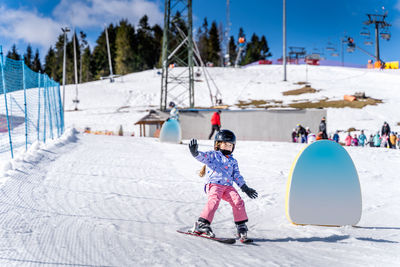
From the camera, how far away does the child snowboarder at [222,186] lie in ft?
13.1

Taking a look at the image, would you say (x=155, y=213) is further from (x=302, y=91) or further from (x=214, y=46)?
(x=214, y=46)

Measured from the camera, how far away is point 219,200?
13.4ft

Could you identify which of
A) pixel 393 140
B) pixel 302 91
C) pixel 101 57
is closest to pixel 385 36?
pixel 302 91

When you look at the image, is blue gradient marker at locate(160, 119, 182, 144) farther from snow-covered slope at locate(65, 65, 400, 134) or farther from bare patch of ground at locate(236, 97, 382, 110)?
bare patch of ground at locate(236, 97, 382, 110)

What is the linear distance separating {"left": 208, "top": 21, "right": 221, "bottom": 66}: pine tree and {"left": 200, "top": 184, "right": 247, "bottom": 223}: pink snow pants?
9028 cm

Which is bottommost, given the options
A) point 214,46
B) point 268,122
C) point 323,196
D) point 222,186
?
point 323,196

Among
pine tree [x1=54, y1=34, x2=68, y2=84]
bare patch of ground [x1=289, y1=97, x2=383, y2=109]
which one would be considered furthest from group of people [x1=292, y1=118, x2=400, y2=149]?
pine tree [x1=54, y1=34, x2=68, y2=84]

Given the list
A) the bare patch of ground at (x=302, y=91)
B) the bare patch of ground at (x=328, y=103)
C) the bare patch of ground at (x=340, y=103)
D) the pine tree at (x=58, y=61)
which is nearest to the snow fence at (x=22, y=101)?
the bare patch of ground at (x=328, y=103)

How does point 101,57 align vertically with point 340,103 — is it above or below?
above

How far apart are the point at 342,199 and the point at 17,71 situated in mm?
8159

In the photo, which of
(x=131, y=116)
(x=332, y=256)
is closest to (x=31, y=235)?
(x=332, y=256)

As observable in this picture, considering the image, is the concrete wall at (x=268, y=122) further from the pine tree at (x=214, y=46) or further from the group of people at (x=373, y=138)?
the pine tree at (x=214, y=46)

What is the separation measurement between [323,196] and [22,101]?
31.0 ft

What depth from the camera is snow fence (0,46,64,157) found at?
822 cm
